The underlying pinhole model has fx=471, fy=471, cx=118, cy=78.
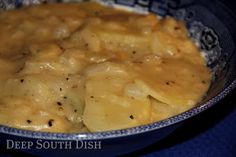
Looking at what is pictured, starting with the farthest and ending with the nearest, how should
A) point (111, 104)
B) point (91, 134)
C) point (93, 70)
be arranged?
point (93, 70)
point (111, 104)
point (91, 134)

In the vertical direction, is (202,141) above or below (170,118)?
below

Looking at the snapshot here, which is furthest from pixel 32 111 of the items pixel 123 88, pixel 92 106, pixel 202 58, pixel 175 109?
pixel 202 58

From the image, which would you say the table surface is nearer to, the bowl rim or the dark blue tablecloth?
the dark blue tablecloth

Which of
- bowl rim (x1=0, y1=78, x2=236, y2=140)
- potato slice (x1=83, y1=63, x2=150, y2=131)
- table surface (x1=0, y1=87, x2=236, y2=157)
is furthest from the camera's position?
table surface (x1=0, y1=87, x2=236, y2=157)

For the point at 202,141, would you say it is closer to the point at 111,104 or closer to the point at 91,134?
the point at 111,104

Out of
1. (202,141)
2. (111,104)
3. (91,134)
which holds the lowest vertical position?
(202,141)

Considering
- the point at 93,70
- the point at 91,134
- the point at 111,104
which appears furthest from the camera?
the point at 93,70

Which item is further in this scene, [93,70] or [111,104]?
[93,70]

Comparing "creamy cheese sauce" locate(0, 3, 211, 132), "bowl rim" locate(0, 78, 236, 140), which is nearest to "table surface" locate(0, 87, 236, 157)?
"creamy cheese sauce" locate(0, 3, 211, 132)

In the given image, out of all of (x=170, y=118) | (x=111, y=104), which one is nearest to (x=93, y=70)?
(x=111, y=104)
